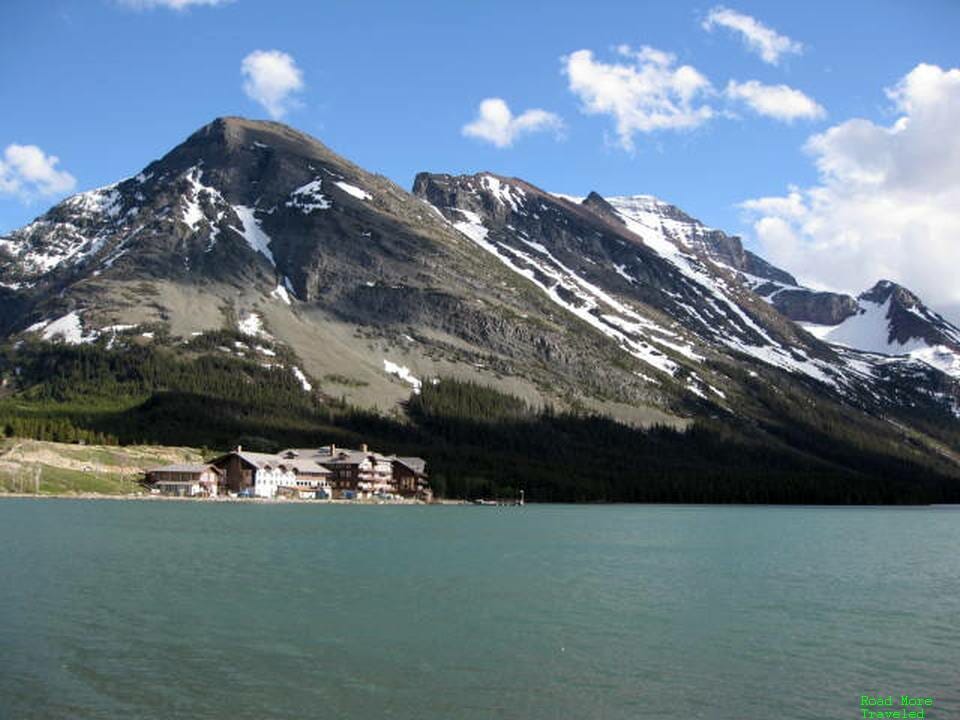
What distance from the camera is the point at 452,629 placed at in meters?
40.7

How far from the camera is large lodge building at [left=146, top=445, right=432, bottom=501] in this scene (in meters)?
156

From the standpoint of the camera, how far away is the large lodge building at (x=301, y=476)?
15550cm

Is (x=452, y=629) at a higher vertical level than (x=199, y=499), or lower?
higher

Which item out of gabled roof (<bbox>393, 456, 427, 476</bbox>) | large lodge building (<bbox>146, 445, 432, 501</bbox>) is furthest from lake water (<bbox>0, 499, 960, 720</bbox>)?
gabled roof (<bbox>393, 456, 427, 476</bbox>)

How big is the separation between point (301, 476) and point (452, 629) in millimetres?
141021

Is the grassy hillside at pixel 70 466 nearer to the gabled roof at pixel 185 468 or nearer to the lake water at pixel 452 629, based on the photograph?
the gabled roof at pixel 185 468

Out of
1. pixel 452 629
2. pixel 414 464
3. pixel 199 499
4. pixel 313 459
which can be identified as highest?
pixel 313 459

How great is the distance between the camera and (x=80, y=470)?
464 feet

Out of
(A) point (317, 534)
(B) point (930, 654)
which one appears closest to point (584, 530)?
(A) point (317, 534)

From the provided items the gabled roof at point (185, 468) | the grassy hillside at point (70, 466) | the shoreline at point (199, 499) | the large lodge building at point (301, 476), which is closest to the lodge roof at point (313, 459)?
the large lodge building at point (301, 476)

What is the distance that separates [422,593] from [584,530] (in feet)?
186

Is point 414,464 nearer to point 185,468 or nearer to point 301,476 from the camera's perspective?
point 301,476

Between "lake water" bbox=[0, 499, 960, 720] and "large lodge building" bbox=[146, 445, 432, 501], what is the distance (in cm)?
7534

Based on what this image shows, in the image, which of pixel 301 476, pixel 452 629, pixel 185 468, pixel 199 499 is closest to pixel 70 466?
pixel 185 468
